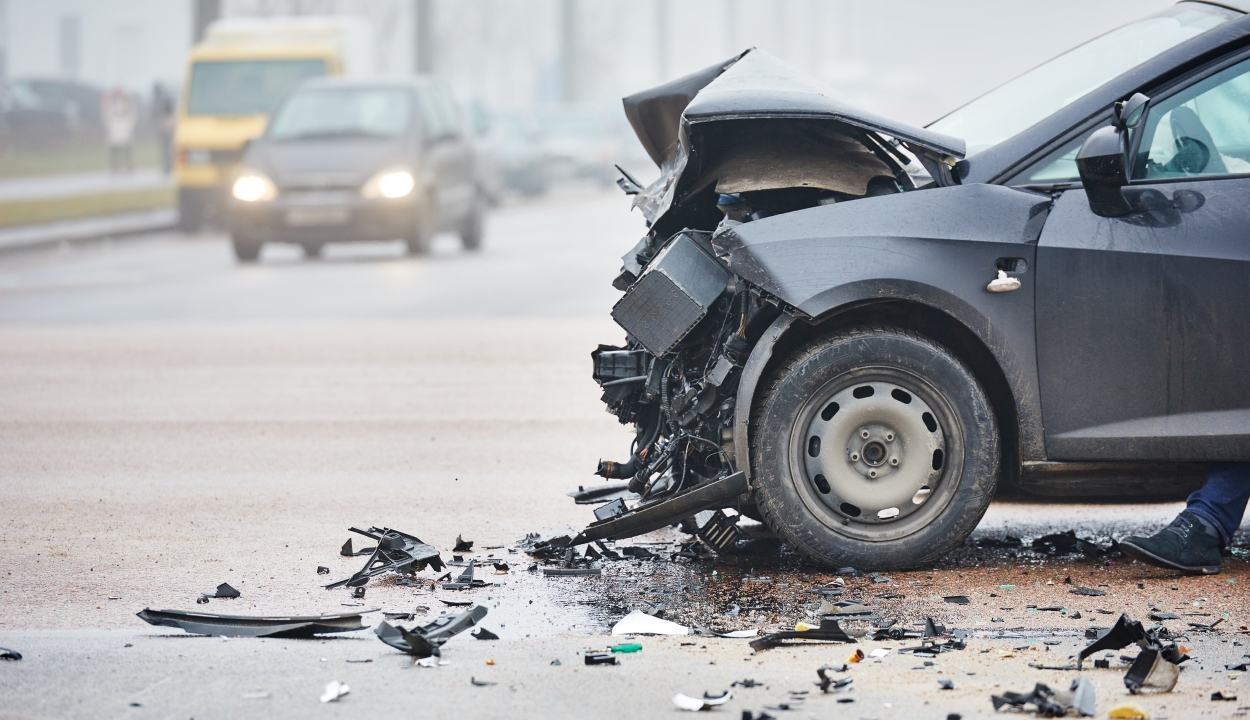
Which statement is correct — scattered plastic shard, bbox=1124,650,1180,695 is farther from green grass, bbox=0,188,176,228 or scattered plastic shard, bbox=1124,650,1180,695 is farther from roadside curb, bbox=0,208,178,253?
green grass, bbox=0,188,176,228

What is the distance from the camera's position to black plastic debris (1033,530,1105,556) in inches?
229

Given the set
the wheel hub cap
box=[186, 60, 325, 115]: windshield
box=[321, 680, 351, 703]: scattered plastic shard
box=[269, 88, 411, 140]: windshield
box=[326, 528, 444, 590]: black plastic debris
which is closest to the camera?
box=[321, 680, 351, 703]: scattered plastic shard

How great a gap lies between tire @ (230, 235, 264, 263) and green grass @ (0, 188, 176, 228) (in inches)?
224

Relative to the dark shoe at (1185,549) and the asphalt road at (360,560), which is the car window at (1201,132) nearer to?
the dark shoe at (1185,549)

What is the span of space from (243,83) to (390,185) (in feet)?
22.6

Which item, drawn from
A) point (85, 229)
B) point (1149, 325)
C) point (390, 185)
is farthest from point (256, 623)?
point (85, 229)

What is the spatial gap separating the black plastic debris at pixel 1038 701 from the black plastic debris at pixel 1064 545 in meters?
1.89

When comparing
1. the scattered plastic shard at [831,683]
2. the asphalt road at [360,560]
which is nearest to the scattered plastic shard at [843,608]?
the asphalt road at [360,560]

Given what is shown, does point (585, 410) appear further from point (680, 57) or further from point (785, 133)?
point (680, 57)

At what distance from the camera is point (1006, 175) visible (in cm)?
535

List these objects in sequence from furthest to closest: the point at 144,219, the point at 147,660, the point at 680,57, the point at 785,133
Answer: the point at 680,57 → the point at 144,219 → the point at 785,133 → the point at 147,660

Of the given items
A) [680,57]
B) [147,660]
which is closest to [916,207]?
[147,660]

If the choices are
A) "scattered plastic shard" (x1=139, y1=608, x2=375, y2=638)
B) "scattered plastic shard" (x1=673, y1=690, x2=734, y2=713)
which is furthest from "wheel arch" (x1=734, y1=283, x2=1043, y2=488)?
"scattered plastic shard" (x1=139, y1=608, x2=375, y2=638)

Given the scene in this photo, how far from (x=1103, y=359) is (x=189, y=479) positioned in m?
4.15
